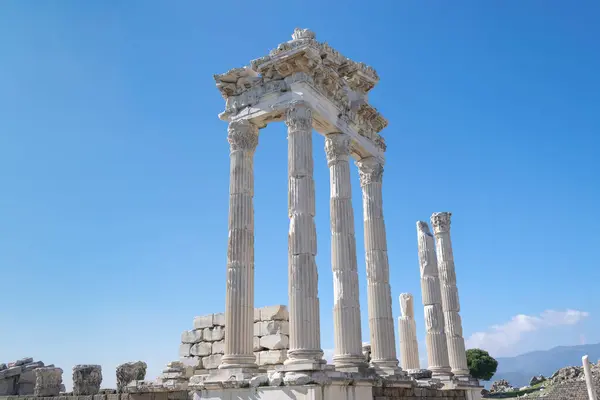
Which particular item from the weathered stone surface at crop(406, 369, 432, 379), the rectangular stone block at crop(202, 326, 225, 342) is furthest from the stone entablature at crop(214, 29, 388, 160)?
the weathered stone surface at crop(406, 369, 432, 379)

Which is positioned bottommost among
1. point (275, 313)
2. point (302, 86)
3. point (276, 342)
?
point (276, 342)

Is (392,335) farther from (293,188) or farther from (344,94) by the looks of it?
(344,94)

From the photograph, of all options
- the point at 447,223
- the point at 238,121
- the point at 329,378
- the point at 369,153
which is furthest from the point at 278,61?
the point at 447,223

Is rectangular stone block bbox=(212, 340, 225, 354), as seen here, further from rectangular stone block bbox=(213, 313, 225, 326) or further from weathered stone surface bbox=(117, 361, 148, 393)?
weathered stone surface bbox=(117, 361, 148, 393)

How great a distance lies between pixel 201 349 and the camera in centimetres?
2047

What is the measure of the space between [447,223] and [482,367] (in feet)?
181

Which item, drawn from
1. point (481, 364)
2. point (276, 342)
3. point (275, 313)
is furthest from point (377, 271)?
point (481, 364)

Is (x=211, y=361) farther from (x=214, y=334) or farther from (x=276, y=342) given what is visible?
(x=276, y=342)

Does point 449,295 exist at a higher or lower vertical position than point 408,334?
higher

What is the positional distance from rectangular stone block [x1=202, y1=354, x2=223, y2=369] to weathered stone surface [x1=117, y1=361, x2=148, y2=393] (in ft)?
7.25

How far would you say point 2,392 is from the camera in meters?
21.5

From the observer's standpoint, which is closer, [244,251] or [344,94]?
[244,251]

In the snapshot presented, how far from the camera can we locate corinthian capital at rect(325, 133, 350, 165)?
1862 cm

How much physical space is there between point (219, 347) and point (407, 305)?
10.1 metres
